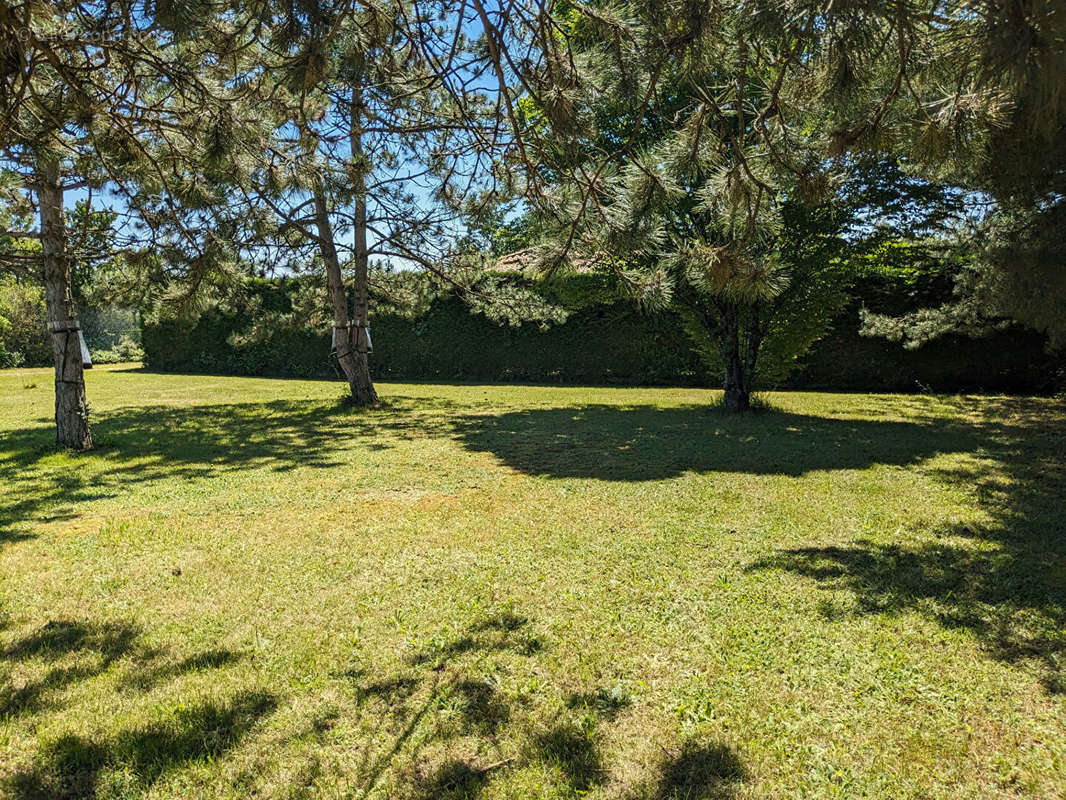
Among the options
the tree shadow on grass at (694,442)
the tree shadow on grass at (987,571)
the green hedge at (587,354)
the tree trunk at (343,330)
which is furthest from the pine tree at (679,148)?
the green hedge at (587,354)

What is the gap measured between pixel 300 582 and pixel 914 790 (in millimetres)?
3125

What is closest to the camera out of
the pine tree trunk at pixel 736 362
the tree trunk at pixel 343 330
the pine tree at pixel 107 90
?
the pine tree at pixel 107 90

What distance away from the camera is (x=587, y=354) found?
16406mm

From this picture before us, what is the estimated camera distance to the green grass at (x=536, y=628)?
2.12m

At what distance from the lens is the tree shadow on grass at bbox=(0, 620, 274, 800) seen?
80.2 inches

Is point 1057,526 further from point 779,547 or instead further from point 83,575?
point 83,575

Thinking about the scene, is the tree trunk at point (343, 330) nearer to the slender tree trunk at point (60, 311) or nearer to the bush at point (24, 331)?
the slender tree trunk at point (60, 311)

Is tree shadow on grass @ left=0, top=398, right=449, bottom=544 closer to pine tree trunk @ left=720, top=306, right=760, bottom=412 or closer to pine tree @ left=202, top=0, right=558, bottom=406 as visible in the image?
pine tree @ left=202, top=0, right=558, bottom=406

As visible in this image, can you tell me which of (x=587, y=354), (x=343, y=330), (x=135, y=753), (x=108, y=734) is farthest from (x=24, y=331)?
(x=135, y=753)

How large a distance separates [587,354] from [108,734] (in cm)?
1467

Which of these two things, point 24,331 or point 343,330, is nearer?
point 343,330

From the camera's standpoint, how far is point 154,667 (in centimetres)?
273

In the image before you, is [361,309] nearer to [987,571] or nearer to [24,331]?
[987,571]

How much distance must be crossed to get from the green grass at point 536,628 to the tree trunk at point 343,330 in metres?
4.90
